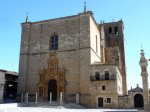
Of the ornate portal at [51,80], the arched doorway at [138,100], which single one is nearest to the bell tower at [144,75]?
the arched doorway at [138,100]

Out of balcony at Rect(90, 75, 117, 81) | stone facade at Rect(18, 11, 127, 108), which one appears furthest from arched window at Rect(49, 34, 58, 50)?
balcony at Rect(90, 75, 117, 81)

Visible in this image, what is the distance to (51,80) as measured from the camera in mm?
33562

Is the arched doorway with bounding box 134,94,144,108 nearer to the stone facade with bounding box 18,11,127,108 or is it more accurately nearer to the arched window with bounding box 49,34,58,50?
the stone facade with bounding box 18,11,127,108

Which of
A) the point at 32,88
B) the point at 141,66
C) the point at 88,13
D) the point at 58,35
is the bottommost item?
the point at 32,88

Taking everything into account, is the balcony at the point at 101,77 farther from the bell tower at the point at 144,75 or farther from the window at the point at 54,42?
the bell tower at the point at 144,75

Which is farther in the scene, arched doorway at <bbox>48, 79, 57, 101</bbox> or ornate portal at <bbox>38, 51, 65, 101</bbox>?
arched doorway at <bbox>48, 79, 57, 101</bbox>

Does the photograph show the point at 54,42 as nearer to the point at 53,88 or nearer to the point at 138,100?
the point at 53,88

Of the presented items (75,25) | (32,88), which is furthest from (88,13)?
(32,88)

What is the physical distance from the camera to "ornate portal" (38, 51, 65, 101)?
32.5m

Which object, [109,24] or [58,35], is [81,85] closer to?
[58,35]

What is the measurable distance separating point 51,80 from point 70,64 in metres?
3.94

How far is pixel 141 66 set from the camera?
20094mm

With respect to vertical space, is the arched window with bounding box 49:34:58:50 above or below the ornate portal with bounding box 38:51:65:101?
above

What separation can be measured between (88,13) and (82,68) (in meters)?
8.54
